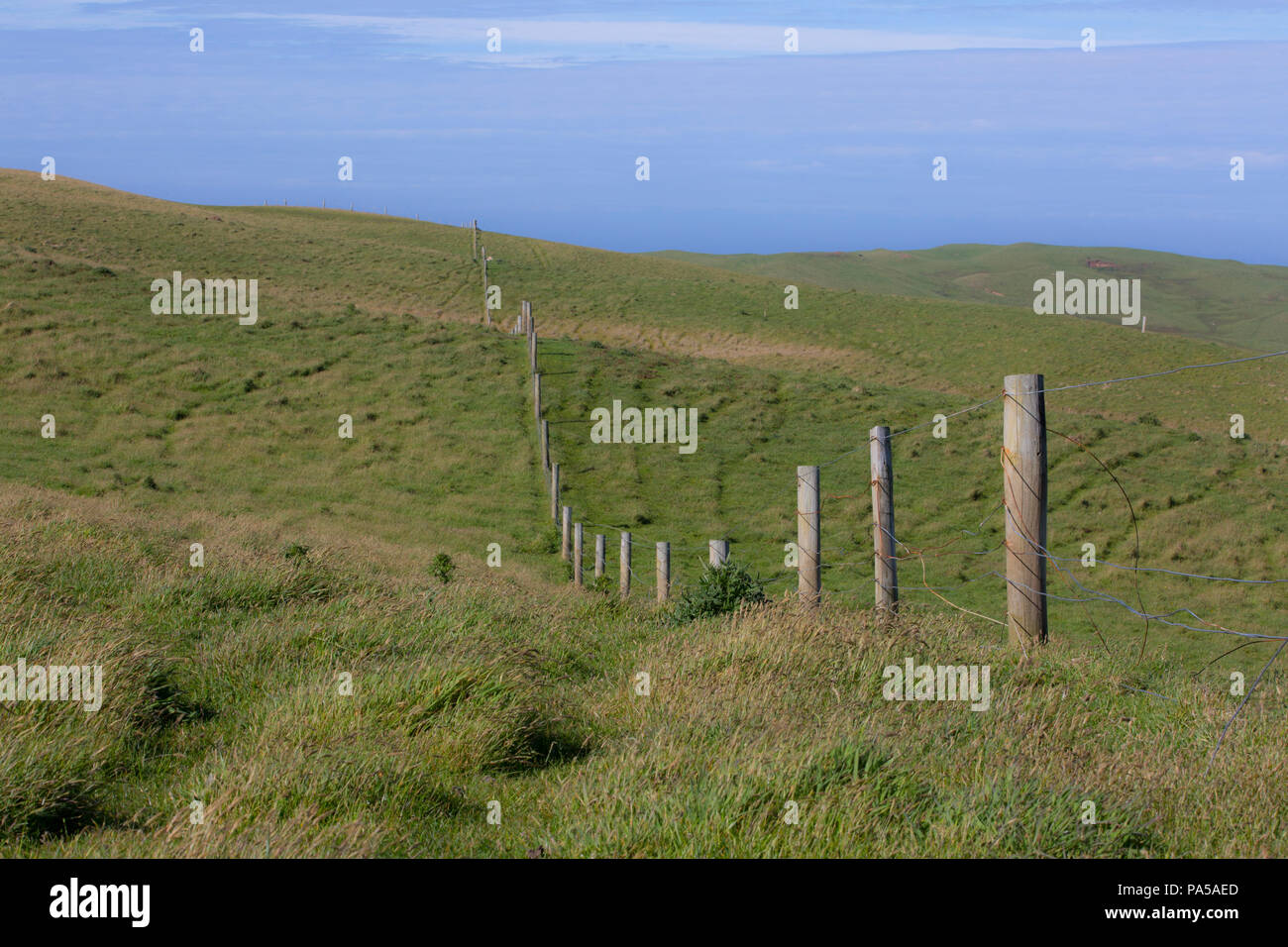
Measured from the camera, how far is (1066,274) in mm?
132875

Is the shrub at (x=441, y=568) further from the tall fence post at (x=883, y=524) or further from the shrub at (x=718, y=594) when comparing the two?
the tall fence post at (x=883, y=524)

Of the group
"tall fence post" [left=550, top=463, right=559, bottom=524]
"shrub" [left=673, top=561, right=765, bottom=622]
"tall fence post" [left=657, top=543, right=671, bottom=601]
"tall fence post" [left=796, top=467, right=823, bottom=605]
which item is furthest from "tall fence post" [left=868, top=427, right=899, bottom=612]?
"tall fence post" [left=550, top=463, right=559, bottom=524]

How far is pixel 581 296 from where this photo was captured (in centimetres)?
5959

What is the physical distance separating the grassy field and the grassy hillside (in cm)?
6993

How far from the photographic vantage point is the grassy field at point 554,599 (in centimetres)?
371

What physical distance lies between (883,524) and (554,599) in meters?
3.71

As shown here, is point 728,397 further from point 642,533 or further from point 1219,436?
point 1219,436

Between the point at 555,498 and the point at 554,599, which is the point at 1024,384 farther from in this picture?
the point at 555,498

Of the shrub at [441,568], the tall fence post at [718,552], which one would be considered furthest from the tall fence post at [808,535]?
the shrub at [441,568]

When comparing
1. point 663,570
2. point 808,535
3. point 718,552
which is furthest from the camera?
point 663,570

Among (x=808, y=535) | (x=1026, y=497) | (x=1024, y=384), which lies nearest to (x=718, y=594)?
(x=808, y=535)

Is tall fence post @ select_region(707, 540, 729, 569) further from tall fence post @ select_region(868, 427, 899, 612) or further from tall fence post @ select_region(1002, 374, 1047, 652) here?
tall fence post @ select_region(1002, 374, 1047, 652)

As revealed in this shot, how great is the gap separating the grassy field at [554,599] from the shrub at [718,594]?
443mm
